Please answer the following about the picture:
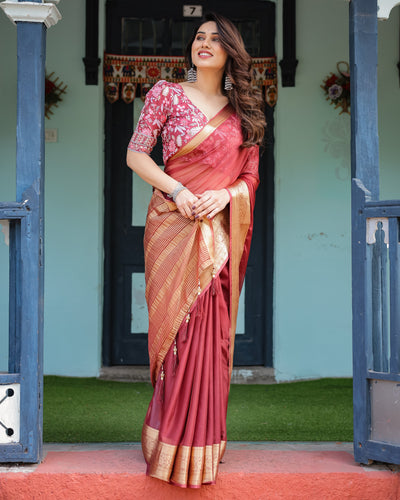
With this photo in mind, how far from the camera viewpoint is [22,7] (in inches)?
123

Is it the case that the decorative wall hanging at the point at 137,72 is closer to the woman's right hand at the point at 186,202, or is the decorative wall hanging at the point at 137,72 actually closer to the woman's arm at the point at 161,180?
the woman's arm at the point at 161,180

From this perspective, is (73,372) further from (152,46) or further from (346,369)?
(152,46)

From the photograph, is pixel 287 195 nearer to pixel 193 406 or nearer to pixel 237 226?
pixel 237 226

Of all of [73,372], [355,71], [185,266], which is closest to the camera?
[185,266]

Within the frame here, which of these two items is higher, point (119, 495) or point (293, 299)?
point (293, 299)

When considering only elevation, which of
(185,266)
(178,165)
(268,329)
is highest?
(178,165)

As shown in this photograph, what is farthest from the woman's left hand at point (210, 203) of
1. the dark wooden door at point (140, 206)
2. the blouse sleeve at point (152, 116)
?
the dark wooden door at point (140, 206)

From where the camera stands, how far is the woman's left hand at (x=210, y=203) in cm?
294

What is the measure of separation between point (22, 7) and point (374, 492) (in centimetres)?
274

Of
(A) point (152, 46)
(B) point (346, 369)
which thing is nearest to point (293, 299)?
(B) point (346, 369)

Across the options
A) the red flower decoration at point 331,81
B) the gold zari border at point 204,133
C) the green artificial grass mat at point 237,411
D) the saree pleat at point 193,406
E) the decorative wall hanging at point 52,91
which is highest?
the red flower decoration at point 331,81

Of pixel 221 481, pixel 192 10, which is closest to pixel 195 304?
pixel 221 481

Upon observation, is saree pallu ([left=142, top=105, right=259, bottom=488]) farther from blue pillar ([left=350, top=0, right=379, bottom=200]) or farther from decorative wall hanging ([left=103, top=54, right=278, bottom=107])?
decorative wall hanging ([left=103, top=54, right=278, bottom=107])

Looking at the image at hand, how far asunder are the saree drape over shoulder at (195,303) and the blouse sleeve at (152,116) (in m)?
0.06
